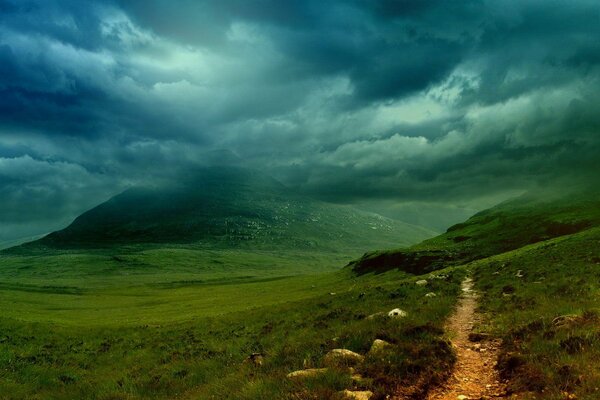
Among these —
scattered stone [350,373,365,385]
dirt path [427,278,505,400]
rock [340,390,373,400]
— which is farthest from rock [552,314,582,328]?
rock [340,390,373,400]

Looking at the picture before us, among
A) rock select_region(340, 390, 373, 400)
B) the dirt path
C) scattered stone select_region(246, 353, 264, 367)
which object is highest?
rock select_region(340, 390, 373, 400)

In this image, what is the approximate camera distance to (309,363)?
1308 cm

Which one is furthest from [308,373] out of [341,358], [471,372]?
[471,372]

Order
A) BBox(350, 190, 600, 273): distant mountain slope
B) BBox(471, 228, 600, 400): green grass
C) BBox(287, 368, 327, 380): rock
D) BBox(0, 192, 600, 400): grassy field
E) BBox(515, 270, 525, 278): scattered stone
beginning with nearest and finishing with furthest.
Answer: BBox(471, 228, 600, 400): green grass, BBox(0, 192, 600, 400): grassy field, BBox(287, 368, 327, 380): rock, BBox(515, 270, 525, 278): scattered stone, BBox(350, 190, 600, 273): distant mountain slope

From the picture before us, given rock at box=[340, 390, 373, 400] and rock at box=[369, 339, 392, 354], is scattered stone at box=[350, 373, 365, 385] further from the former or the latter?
rock at box=[369, 339, 392, 354]

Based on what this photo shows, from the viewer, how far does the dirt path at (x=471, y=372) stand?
1035cm

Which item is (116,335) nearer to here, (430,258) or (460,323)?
(460,323)

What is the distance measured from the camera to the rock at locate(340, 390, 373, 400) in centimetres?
968

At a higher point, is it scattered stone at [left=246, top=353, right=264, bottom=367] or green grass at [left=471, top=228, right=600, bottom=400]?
green grass at [left=471, top=228, right=600, bottom=400]

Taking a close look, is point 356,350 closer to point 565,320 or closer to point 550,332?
point 550,332

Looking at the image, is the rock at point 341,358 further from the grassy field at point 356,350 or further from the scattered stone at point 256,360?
the scattered stone at point 256,360

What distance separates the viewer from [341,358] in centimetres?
1280

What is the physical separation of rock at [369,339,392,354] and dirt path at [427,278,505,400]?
2.19 metres

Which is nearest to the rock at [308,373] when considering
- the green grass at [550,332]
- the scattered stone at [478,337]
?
the green grass at [550,332]
